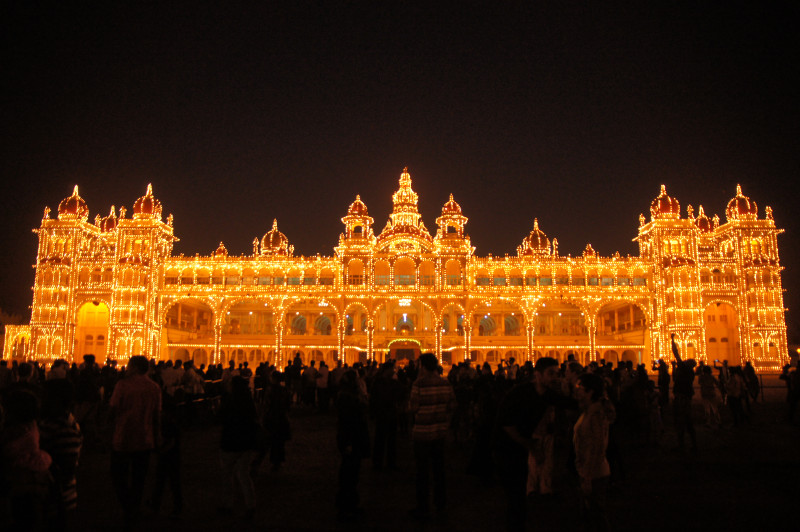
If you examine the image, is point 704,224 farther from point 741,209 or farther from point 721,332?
point 721,332

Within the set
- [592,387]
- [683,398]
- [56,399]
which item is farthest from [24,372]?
[683,398]

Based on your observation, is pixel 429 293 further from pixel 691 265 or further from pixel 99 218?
pixel 99 218

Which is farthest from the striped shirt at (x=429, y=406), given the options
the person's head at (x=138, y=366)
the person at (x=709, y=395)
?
the person at (x=709, y=395)

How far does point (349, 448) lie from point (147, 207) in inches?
1670

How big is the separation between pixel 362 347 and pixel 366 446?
36.2m

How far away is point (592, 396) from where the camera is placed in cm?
620

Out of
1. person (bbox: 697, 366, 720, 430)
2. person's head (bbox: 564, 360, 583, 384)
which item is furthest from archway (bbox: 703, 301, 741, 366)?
person's head (bbox: 564, 360, 583, 384)

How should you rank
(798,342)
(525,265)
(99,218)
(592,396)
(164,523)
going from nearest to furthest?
(592,396) → (164,523) → (525,265) → (99,218) → (798,342)

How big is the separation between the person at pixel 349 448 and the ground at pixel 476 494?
0.70 ft

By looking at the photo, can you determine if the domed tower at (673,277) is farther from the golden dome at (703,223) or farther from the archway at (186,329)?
the archway at (186,329)

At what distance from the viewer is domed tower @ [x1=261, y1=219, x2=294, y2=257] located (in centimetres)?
4938

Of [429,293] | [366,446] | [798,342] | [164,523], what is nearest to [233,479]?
[164,523]

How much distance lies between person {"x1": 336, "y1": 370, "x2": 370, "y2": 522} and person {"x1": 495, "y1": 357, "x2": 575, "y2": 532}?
2.19 m

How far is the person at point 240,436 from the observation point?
7359 millimetres
